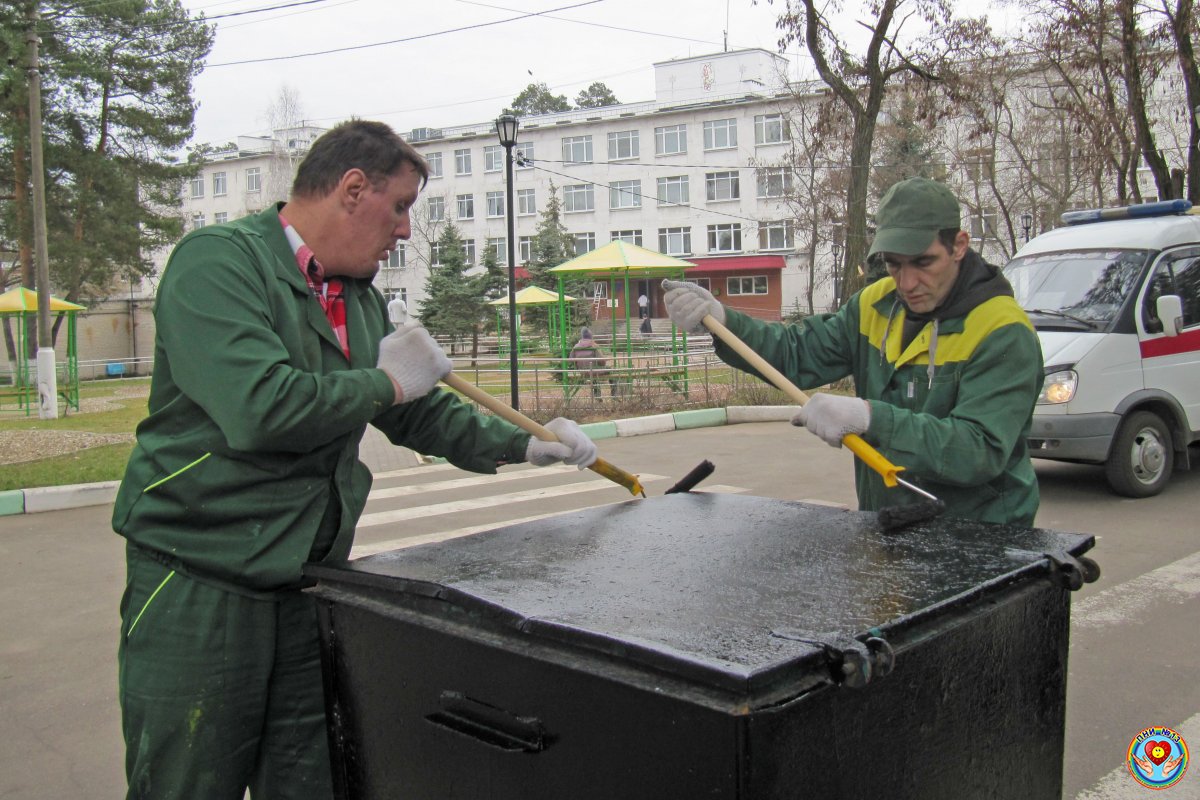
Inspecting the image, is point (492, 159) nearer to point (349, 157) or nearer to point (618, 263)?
point (618, 263)

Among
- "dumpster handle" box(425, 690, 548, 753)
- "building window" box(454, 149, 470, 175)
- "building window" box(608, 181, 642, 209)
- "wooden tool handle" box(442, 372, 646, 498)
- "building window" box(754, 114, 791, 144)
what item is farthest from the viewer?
"building window" box(454, 149, 470, 175)

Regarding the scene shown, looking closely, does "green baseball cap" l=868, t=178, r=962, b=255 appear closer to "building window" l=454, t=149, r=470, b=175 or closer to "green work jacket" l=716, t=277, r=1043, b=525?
"green work jacket" l=716, t=277, r=1043, b=525

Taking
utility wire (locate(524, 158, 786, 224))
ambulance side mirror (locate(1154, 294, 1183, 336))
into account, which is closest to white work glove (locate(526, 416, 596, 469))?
ambulance side mirror (locate(1154, 294, 1183, 336))

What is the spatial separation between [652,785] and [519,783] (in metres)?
0.28

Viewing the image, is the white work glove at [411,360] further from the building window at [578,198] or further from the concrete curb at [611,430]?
the building window at [578,198]

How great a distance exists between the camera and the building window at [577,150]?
5250 centimetres

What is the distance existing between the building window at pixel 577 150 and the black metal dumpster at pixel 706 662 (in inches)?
2049

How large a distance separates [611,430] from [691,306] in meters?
9.92

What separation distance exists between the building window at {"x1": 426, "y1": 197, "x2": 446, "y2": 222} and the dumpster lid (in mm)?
53641

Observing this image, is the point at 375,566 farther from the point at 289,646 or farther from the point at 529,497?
the point at 529,497

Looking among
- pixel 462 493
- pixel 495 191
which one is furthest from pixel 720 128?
pixel 462 493

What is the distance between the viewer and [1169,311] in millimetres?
8047

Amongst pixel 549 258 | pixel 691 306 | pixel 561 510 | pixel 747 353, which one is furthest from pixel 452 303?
pixel 747 353

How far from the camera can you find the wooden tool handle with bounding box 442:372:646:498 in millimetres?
2439
